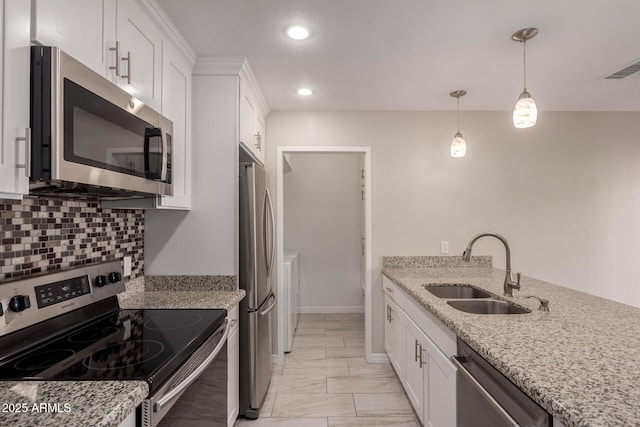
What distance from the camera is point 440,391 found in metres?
1.76

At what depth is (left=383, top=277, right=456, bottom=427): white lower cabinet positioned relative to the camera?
1.66 m

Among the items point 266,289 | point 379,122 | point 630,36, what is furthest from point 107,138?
point 630,36

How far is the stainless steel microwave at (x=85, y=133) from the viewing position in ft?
3.20

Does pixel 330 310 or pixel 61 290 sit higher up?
pixel 61 290

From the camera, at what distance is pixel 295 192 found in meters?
4.90

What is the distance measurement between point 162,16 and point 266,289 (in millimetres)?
1775

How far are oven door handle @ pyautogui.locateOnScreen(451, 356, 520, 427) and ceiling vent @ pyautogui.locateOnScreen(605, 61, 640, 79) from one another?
7.58ft

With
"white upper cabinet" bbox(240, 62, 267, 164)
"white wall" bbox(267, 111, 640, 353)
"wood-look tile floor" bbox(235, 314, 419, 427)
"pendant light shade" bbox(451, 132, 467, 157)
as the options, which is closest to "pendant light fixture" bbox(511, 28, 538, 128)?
"pendant light shade" bbox(451, 132, 467, 157)

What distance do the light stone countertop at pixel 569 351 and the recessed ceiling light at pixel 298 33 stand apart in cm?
163

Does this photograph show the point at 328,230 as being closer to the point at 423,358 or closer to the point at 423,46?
the point at 423,358

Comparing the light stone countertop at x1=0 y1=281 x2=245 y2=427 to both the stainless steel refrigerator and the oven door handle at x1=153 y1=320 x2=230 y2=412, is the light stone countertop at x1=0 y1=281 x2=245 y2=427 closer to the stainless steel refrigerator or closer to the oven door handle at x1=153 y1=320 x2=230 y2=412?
the oven door handle at x1=153 y1=320 x2=230 y2=412

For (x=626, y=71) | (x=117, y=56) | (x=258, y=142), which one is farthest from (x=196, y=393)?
(x=626, y=71)

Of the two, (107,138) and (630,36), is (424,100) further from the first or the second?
(107,138)

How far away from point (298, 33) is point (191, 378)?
175cm
